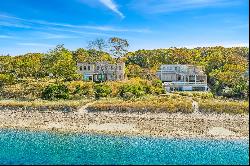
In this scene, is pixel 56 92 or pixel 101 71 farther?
pixel 101 71

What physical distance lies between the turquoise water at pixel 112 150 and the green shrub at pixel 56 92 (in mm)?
16478

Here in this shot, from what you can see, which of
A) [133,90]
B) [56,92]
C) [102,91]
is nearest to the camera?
[133,90]

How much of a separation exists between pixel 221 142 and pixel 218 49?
60520 millimetres

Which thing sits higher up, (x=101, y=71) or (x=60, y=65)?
(x=60, y=65)

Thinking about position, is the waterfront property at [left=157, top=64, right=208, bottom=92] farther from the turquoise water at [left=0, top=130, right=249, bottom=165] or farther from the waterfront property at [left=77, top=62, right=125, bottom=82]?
the turquoise water at [left=0, top=130, right=249, bottom=165]

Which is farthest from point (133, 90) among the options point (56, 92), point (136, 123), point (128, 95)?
point (136, 123)

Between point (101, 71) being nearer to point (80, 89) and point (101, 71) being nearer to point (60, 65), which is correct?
point (60, 65)

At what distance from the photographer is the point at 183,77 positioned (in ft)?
229

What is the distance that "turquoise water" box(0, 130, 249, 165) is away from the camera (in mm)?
30750

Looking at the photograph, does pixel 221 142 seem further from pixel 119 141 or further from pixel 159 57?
pixel 159 57

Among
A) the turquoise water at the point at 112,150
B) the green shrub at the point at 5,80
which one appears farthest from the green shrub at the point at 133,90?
the green shrub at the point at 5,80

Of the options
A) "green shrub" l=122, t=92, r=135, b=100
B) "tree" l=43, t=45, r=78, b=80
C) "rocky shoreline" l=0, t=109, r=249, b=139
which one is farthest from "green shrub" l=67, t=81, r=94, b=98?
"rocky shoreline" l=0, t=109, r=249, b=139

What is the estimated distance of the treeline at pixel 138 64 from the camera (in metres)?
62.0

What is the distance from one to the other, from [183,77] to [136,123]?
28.6m
